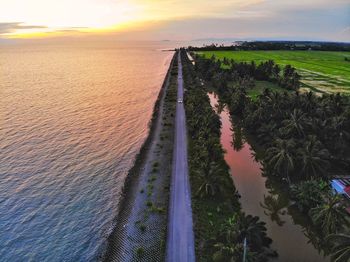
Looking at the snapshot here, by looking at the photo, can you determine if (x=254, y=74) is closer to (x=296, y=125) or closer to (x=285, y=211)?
(x=296, y=125)

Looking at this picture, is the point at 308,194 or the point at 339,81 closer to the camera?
the point at 308,194

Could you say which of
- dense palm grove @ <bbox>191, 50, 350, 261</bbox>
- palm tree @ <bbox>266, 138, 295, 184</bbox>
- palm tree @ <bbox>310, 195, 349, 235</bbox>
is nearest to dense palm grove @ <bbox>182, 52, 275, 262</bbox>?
dense palm grove @ <bbox>191, 50, 350, 261</bbox>

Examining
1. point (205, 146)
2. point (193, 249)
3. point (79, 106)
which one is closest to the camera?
point (193, 249)

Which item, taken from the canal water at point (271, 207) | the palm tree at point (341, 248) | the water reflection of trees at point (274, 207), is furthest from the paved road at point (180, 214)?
the palm tree at point (341, 248)

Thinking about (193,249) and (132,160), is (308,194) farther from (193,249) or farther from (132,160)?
(132,160)

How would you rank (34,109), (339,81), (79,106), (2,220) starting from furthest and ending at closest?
1. (339,81)
2. (79,106)
3. (34,109)
4. (2,220)

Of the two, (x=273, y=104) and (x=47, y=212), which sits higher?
(x=273, y=104)

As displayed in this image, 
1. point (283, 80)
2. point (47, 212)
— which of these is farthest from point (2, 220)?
point (283, 80)
